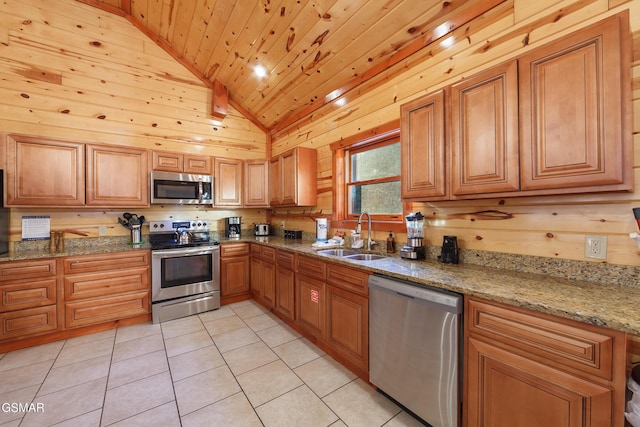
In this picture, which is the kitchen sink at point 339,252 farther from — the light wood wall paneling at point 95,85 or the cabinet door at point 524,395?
the light wood wall paneling at point 95,85

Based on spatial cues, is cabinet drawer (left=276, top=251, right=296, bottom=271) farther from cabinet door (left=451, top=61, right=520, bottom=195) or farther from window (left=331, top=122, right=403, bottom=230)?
cabinet door (left=451, top=61, right=520, bottom=195)

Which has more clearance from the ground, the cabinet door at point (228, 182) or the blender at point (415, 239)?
the cabinet door at point (228, 182)

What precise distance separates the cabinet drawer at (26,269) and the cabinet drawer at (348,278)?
2.78 metres

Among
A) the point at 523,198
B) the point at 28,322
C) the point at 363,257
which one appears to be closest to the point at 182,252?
the point at 28,322

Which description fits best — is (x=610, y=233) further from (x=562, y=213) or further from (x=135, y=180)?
(x=135, y=180)

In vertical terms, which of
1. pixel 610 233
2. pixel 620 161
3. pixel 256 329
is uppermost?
pixel 620 161

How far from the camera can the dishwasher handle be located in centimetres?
135

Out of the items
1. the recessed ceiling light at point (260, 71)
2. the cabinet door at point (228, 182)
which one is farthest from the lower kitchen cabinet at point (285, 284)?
the recessed ceiling light at point (260, 71)

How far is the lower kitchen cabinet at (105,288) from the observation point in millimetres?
2695

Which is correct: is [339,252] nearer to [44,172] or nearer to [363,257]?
[363,257]

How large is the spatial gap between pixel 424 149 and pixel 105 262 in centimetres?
339

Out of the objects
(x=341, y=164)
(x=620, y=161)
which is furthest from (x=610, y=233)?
(x=341, y=164)

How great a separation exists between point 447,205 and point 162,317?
10.8 ft

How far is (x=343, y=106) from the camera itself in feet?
10.00
